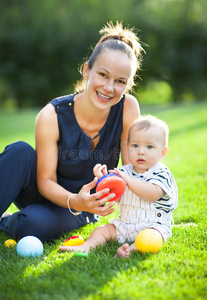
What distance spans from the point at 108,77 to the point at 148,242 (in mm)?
1273

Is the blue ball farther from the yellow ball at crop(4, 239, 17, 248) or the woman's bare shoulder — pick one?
the woman's bare shoulder

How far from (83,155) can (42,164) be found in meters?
0.35

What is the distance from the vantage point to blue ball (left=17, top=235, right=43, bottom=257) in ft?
7.83

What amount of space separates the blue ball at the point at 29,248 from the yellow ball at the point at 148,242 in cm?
70

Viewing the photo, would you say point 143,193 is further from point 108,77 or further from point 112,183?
point 108,77

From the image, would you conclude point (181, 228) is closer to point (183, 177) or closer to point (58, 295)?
point (58, 295)

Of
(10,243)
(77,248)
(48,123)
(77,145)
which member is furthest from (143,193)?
(10,243)

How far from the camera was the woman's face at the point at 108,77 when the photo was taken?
2629 millimetres

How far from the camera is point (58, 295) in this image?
1.79 metres

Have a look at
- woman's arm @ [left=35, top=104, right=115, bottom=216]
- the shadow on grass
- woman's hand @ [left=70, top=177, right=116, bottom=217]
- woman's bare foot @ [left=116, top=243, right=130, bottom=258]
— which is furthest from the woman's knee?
woman's bare foot @ [left=116, top=243, right=130, bottom=258]

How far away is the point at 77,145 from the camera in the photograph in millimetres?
2867

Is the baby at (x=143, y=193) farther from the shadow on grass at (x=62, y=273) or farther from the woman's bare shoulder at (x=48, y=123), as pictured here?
the woman's bare shoulder at (x=48, y=123)

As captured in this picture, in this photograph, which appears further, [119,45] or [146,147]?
[119,45]

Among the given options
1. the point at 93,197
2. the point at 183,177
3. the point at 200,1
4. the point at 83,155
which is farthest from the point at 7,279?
the point at 200,1
